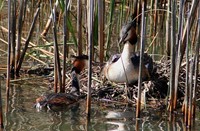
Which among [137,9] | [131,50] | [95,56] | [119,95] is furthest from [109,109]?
[137,9]

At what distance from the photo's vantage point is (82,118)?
626 centimetres

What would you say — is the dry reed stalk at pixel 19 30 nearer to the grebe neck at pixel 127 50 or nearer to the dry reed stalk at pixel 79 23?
the dry reed stalk at pixel 79 23

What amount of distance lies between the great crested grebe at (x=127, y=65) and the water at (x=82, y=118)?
0.37m

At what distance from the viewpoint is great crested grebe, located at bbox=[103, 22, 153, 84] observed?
6969 millimetres

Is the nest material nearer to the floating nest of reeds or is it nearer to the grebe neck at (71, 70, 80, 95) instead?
the floating nest of reeds

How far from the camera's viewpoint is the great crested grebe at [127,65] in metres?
6.97

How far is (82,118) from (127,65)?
99 cm

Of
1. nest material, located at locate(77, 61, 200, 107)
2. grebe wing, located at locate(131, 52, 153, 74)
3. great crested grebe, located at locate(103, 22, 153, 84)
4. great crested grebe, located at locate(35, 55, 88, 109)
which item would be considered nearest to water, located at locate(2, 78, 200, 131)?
great crested grebe, located at locate(35, 55, 88, 109)

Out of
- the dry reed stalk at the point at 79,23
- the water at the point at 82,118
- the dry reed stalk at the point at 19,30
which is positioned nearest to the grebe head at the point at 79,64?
the dry reed stalk at the point at 79,23

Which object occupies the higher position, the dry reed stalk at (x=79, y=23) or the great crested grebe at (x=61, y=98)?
the dry reed stalk at (x=79, y=23)

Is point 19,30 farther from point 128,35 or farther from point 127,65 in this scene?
point 127,65

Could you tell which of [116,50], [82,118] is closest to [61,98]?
[82,118]

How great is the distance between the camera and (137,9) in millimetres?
9742

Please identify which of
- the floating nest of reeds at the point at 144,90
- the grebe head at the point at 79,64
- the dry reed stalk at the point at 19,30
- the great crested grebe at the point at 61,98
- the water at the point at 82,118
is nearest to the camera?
the water at the point at 82,118
